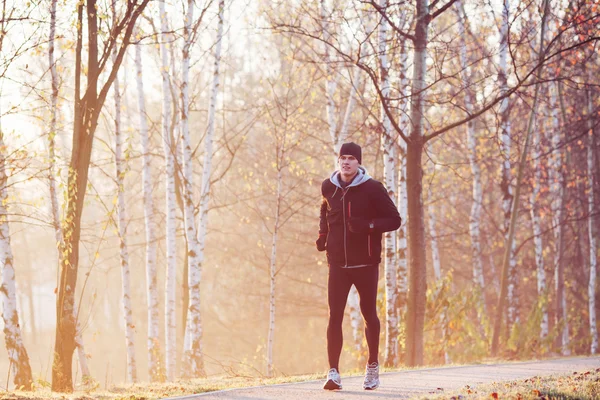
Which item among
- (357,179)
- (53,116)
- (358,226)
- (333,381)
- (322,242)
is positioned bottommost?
(333,381)

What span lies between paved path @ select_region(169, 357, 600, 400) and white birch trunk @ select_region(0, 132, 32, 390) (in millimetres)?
4513

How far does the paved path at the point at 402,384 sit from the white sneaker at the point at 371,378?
0.22ft


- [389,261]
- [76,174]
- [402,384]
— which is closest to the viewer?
[402,384]

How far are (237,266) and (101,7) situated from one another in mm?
22611

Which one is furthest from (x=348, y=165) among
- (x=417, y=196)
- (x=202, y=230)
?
(x=202, y=230)

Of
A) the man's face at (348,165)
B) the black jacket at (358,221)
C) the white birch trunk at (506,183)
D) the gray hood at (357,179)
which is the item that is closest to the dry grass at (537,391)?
the black jacket at (358,221)

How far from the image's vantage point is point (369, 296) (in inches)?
248

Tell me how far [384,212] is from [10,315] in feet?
22.7

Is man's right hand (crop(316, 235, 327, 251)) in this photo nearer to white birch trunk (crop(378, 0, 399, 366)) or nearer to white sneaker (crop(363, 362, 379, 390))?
white sneaker (crop(363, 362, 379, 390))

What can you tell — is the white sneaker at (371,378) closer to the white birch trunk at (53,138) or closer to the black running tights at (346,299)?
the black running tights at (346,299)

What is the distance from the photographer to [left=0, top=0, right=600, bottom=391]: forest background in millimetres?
9336

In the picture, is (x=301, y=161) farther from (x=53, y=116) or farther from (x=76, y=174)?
(x=76, y=174)

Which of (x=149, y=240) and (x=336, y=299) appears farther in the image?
(x=149, y=240)

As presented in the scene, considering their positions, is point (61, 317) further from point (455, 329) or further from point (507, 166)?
point (507, 166)
